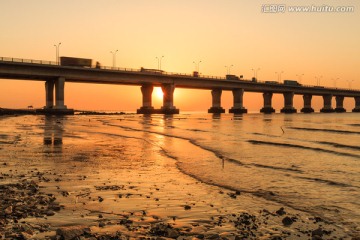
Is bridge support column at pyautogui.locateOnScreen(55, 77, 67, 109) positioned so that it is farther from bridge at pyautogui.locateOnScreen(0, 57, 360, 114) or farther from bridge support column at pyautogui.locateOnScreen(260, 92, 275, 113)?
bridge support column at pyautogui.locateOnScreen(260, 92, 275, 113)

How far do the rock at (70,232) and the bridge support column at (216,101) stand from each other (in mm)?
157086

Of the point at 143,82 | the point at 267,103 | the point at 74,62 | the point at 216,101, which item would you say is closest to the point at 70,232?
the point at 74,62

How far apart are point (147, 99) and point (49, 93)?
38.3m

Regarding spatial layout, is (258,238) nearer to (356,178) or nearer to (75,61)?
(356,178)

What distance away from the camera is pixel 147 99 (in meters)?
140

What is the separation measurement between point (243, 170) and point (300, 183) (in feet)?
11.9

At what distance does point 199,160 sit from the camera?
20.7 meters

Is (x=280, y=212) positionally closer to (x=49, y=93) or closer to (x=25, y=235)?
(x=25, y=235)

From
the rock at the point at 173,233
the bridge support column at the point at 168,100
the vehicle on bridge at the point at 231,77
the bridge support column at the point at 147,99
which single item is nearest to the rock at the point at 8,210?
the rock at the point at 173,233

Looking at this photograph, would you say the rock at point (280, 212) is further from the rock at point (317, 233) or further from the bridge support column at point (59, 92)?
the bridge support column at point (59, 92)

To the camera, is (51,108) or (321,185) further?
(51,108)

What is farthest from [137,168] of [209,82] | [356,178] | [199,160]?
[209,82]

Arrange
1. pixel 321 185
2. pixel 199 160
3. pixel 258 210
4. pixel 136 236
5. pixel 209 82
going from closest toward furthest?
1. pixel 136 236
2. pixel 258 210
3. pixel 321 185
4. pixel 199 160
5. pixel 209 82

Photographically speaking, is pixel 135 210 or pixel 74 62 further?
pixel 74 62
